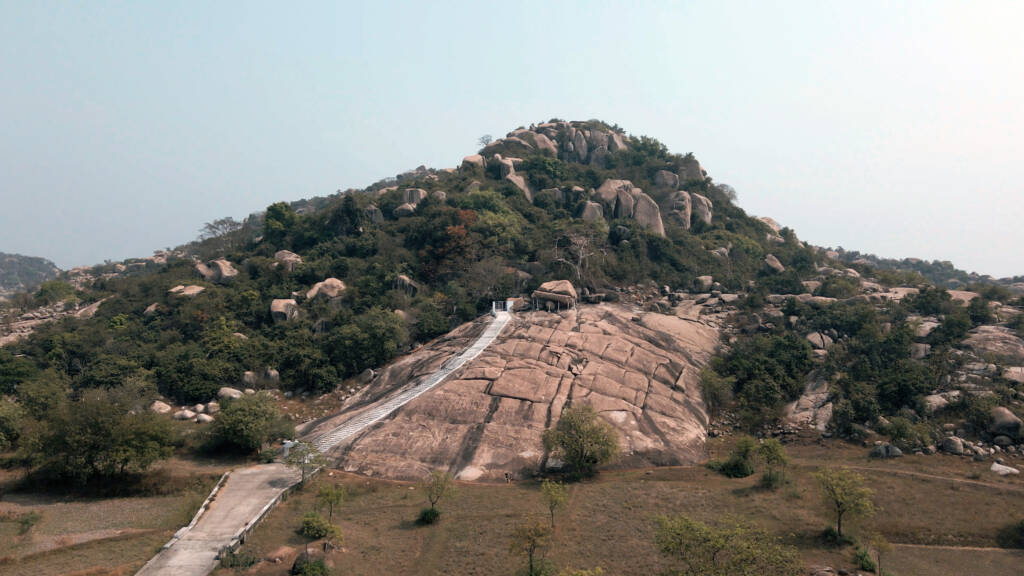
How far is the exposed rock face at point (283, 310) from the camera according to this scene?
50.6 m

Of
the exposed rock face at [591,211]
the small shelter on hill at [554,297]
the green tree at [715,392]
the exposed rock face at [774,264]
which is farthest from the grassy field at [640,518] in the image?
the exposed rock face at [591,211]

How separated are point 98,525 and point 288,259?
38.6 metres

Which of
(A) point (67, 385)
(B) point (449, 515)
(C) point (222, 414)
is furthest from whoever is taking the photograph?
(A) point (67, 385)

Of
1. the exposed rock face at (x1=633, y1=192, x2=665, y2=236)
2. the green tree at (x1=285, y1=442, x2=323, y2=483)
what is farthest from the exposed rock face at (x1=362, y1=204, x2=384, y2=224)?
the green tree at (x1=285, y1=442, x2=323, y2=483)

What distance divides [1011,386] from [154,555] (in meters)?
47.4

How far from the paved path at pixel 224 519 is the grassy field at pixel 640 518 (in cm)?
94

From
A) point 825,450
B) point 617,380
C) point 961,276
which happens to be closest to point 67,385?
point 617,380

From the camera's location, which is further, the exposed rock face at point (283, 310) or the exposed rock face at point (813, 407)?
the exposed rock face at point (283, 310)

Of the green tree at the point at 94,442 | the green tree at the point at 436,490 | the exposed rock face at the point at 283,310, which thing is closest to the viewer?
the green tree at the point at 436,490

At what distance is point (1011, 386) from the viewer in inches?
1351

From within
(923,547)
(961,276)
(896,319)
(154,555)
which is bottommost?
(154,555)

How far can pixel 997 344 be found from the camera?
3844 centimetres

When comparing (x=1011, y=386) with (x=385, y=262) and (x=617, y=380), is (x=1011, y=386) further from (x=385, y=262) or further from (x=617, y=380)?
(x=385, y=262)

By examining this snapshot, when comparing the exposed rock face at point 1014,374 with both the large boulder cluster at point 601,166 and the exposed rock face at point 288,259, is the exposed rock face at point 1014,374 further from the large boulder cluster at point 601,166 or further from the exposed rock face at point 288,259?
the exposed rock face at point 288,259
